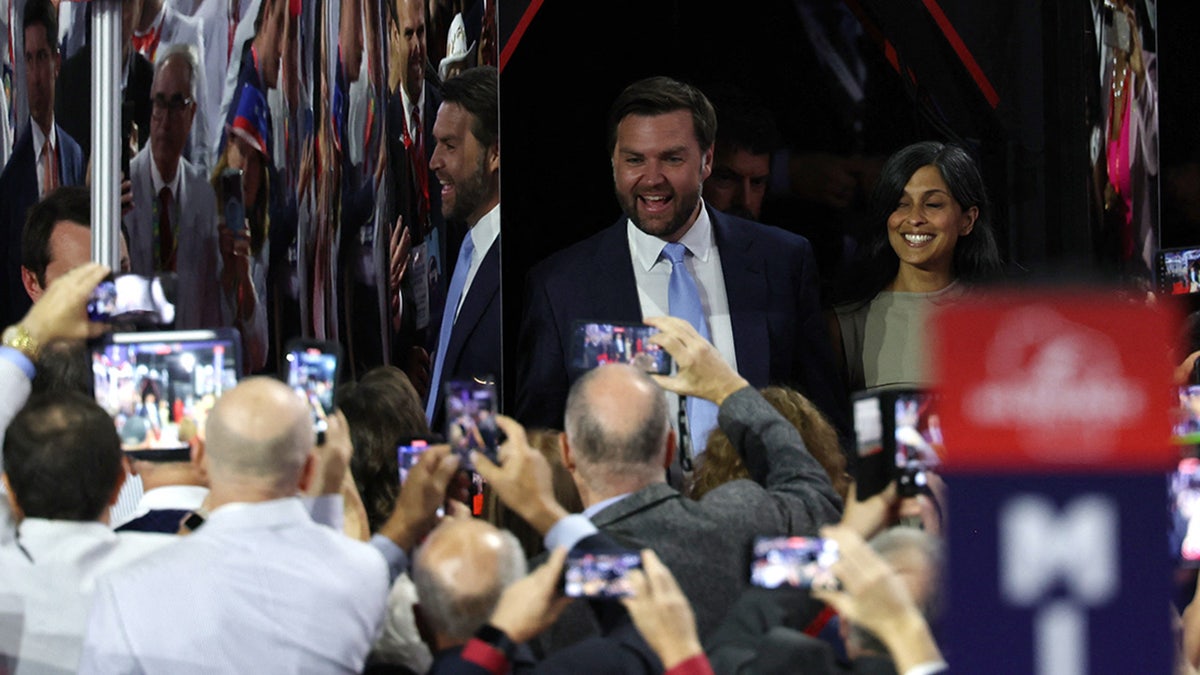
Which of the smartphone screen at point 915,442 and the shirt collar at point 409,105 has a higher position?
the shirt collar at point 409,105

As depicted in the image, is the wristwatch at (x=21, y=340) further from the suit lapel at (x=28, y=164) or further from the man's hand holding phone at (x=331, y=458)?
the suit lapel at (x=28, y=164)

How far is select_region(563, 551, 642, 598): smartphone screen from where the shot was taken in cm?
235

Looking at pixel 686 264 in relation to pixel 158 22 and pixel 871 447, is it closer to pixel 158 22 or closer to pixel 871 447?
pixel 158 22

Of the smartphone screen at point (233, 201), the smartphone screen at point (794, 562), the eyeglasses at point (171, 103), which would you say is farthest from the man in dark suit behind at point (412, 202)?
the smartphone screen at point (794, 562)

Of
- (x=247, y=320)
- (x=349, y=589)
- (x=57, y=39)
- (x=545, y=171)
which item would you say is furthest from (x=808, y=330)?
(x=349, y=589)

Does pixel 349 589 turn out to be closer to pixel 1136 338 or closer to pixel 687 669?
pixel 687 669

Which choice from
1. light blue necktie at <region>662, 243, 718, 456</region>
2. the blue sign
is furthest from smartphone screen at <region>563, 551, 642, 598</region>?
light blue necktie at <region>662, 243, 718, 456</region>

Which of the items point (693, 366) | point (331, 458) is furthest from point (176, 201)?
point (693, 366)

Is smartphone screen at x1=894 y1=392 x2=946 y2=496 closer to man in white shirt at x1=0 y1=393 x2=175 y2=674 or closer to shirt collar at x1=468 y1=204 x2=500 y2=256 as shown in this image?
man in white shirt at x1=0 y1=393 x2=175 y2=674

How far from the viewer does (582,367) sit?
332 cm

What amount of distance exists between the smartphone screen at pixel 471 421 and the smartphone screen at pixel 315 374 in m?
0.24

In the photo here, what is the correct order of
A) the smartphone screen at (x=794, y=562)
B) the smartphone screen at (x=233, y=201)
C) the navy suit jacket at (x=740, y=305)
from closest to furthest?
the smartphone screen at (x=794, y=562) < the smartphone screen at (x=233, y=201) < the navy suit jacket at (x=740, y=305)

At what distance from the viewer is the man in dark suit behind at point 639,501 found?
105 inches

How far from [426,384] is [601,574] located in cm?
269
